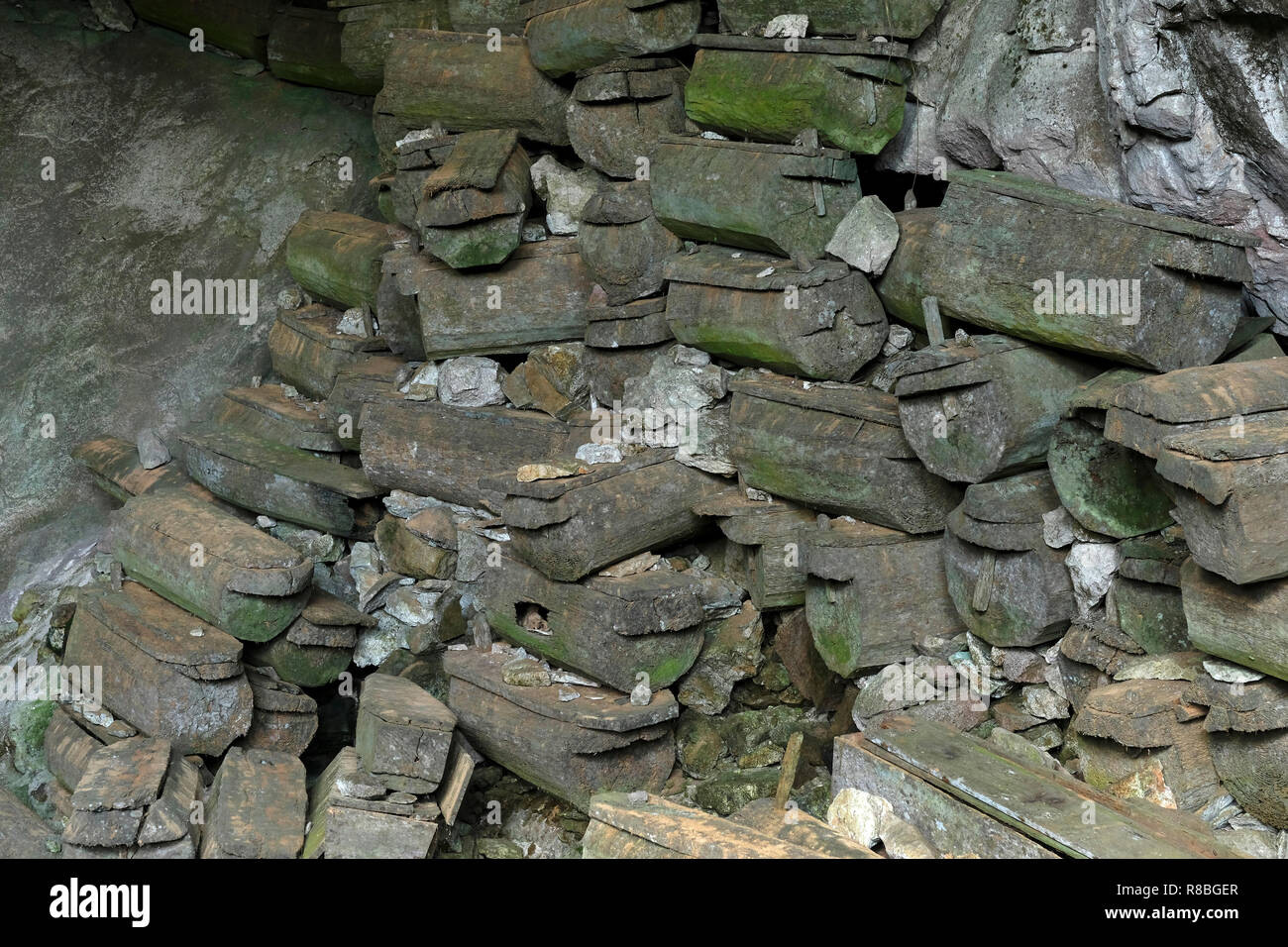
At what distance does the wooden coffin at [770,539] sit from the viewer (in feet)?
21.2

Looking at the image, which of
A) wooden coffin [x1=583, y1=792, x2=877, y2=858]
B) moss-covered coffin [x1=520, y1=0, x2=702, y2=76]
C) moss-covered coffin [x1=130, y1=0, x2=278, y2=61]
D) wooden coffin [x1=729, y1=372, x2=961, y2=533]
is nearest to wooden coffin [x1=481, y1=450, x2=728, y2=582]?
wooden coffin [x1=729, y1=372, x2=961, y2=533]

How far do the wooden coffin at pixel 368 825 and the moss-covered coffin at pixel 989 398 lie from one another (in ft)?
8.72

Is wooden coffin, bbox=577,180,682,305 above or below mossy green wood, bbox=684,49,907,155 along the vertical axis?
below

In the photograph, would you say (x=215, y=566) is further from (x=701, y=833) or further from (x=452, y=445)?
(x=701, y=833)

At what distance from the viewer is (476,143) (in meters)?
7.67

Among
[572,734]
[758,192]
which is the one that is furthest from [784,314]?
[572,734]

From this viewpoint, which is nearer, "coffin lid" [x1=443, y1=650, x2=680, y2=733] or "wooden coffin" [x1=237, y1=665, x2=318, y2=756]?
"coffin lid" [x1=443, y1=650, x2=680, y2=733]

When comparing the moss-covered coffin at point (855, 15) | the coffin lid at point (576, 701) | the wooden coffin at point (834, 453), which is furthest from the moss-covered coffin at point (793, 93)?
the coffin lid at point (576, 701)

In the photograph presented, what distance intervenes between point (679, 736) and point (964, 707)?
4.59 ft

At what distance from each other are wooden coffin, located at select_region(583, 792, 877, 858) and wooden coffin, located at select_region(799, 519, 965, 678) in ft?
3.28

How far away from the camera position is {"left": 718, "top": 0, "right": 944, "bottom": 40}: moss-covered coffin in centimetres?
624

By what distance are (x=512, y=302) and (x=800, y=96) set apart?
202cm

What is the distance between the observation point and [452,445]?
748 centimetres

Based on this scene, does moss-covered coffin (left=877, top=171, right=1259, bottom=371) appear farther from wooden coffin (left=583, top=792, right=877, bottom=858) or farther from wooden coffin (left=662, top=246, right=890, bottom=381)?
wooden coffin (left=583, top=792, right=877, bottom=858)
